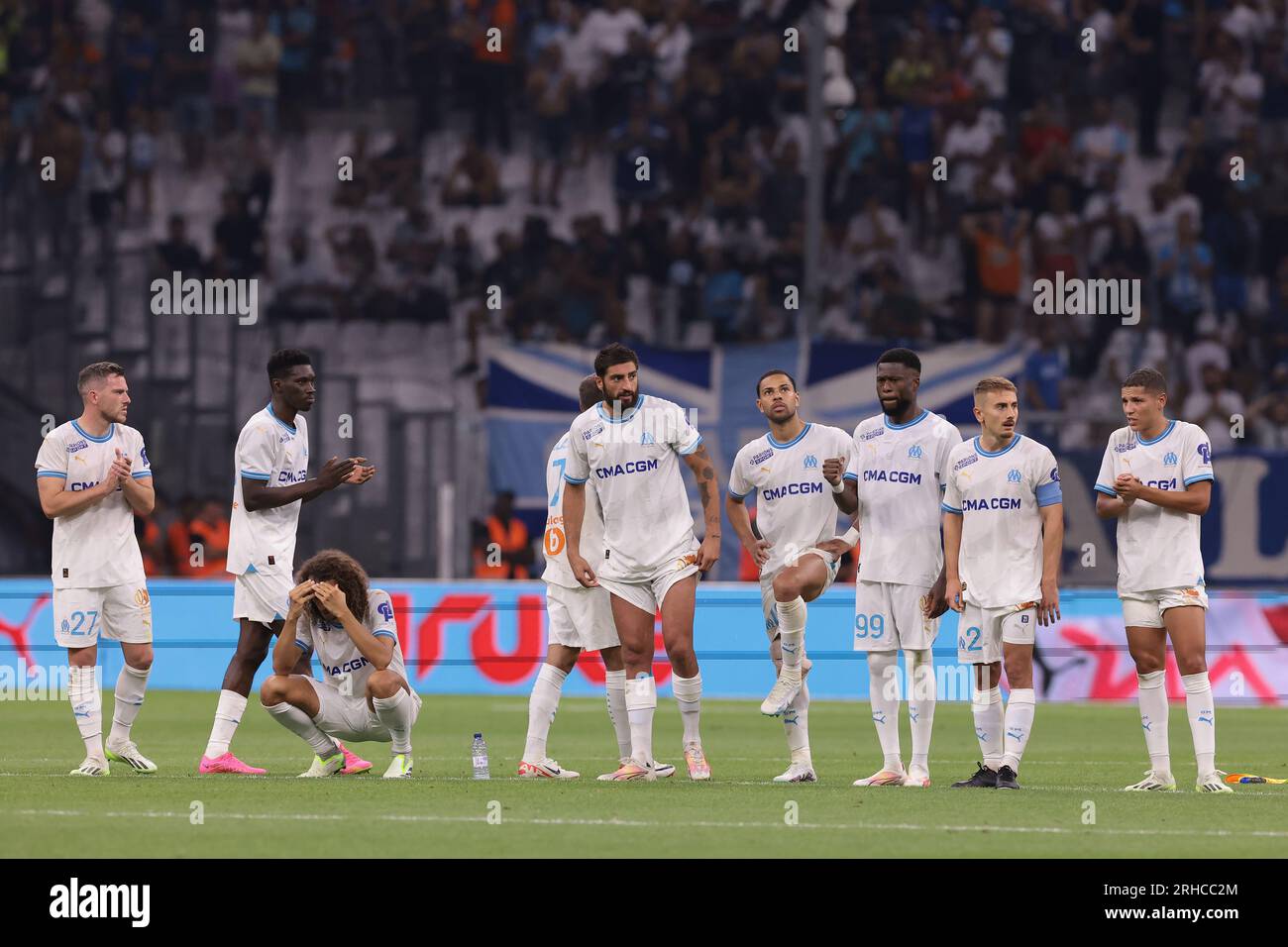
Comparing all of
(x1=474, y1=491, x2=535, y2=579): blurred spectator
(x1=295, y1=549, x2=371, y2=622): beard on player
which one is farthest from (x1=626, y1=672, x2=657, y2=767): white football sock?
(x1=474, y1=491, x2=535, y2=579): blurred spectator

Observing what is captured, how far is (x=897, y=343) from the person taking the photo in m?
19.8

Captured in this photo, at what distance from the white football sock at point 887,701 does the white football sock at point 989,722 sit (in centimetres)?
45

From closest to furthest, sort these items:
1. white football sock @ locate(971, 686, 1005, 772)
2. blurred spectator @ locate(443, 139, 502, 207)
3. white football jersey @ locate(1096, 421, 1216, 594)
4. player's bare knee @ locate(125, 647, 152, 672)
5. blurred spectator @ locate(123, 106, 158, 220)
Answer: white football sock @ locate(971, 686, 1005, 772)
white football jersey @ locate(1096, 421, 1216, 594)
player's bare knee @ locate(125, 647, 152, 672)
blurred spectator @ locate(123, 106, 158, 220)
blurred spectator @ locate(443, 139, 502, 207)

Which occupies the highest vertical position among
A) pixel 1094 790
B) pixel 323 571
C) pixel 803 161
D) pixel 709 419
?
pixel 803 161

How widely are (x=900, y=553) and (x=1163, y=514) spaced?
1.42 m

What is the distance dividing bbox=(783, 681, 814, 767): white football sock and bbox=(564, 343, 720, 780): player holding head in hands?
0.50 metres

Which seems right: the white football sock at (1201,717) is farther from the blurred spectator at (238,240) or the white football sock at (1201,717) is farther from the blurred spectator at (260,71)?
the blurred spectator at (260,71)

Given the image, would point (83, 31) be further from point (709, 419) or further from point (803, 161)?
point (709, 419)

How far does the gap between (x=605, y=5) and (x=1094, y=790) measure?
1793 cm

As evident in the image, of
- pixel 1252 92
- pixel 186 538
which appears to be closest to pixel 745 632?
pixel 186 538

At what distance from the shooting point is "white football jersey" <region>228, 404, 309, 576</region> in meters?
11.2

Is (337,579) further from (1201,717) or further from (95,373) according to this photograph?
(1201,717)

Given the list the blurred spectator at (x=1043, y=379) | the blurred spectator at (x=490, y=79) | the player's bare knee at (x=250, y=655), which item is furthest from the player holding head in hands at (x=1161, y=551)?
the blurred spectator at (x=490, y=79)

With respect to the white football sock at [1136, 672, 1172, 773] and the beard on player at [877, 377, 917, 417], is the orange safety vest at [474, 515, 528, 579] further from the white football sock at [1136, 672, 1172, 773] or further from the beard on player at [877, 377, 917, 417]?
the white football sock at [1136, 672, 1172, 773]
